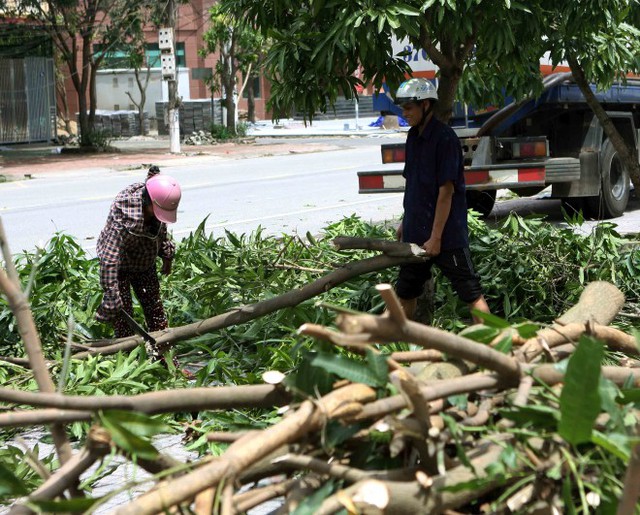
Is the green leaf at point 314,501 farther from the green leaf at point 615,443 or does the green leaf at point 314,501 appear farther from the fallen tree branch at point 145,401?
the green leaf at point 615,443

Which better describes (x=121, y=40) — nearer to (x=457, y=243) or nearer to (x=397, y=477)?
(x=457, y=243)

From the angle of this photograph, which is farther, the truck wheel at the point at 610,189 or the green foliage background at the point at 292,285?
the truck wheel at the point at 610,189

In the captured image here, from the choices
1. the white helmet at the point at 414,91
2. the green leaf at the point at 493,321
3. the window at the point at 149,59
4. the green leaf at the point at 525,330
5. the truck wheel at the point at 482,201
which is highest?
the window at the point at 149,59

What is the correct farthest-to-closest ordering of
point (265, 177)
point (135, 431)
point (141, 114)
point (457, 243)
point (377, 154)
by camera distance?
point (141, 114) < point (377, 154) < point (265, 177) < point (457, 243) < point (135, 431)

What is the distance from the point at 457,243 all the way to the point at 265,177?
46.5 feet

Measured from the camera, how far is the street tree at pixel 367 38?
4905 millimetres

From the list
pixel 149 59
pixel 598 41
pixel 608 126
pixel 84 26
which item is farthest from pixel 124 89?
pixel 598 41

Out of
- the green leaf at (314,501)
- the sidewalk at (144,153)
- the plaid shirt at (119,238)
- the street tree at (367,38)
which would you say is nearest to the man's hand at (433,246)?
the street tree at (367,38)

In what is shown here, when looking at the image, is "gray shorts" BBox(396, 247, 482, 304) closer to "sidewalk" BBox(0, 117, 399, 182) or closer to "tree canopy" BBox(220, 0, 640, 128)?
"tree canopy" BBox(220, 0, 640, 128)

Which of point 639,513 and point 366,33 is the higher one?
point 366,33

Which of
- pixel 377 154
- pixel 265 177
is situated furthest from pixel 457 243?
pixel 377 154

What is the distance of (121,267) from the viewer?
5.71m

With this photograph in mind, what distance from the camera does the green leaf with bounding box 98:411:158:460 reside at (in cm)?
236

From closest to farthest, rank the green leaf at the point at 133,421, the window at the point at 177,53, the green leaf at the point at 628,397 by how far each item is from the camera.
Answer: the green leaf at the point at 133,421 < the green leaf at the point at 628,397 < the window at the point at 177,53
